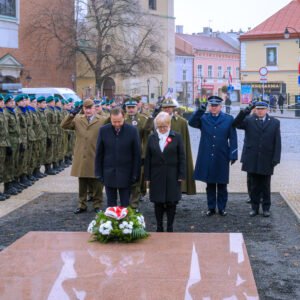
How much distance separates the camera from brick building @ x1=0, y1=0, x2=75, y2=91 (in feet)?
168

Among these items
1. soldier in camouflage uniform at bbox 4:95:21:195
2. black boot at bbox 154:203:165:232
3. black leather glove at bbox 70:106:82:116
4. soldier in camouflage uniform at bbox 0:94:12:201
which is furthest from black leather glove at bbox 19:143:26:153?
black boot at bbox 154:203:165:232

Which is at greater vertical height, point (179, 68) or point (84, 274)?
point (179, 68)

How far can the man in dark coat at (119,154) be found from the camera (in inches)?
394

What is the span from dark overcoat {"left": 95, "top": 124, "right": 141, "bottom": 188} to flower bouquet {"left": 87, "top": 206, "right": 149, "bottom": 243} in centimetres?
210

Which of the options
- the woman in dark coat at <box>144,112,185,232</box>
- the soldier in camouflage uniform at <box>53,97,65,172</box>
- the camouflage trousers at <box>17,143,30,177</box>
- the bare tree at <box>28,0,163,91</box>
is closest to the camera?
the woman in dark coat at <box>144,112,185,232</box>

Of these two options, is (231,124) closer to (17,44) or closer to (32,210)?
(32,210)

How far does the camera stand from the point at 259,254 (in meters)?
9.04

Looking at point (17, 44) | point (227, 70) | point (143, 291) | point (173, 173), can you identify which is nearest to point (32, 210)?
point (173, 173)

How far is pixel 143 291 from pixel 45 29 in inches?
2054

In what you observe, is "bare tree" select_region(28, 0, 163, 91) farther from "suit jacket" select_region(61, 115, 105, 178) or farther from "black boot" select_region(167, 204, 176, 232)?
"black boot" select_region(167, 204, 176, 232)

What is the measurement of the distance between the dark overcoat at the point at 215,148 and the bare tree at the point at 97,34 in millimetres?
45416

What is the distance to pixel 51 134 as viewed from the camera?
18234 mm

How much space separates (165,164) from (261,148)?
2482 mm

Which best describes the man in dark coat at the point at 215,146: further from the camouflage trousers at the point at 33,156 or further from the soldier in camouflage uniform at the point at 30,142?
the camouflage trousers at the point at 33,156
